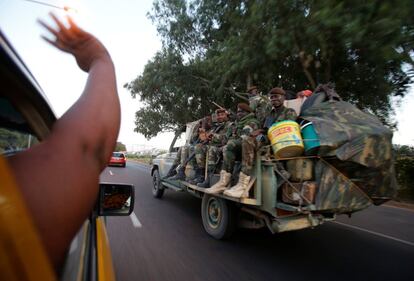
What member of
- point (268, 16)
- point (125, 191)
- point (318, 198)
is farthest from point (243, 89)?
point (125, 191)

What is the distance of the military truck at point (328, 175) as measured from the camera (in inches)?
136

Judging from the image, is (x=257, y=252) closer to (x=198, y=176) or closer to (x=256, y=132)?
(x=256, y=132)

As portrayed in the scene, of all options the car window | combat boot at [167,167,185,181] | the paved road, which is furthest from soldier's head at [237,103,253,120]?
the car window

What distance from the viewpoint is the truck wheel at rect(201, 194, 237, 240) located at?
4.57m

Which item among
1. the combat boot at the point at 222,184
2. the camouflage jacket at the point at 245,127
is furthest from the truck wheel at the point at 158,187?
the combat boot at the point at 222,184

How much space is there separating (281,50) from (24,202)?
707 centimetres

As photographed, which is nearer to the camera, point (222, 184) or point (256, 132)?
point (256, 132)

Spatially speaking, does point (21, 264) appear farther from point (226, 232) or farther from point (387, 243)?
point (387, 243)

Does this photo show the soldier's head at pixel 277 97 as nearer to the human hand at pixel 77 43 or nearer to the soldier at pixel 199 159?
the soldier at pixel 199 159

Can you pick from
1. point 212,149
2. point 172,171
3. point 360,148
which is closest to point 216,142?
point 212,149

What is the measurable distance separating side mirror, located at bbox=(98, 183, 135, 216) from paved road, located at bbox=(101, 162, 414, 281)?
4.70 ft

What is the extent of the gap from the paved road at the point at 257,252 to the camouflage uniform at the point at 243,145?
121 cm

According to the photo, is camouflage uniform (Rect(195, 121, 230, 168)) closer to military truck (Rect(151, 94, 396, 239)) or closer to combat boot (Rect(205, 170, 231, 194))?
combat boot (Rect(205, 170, 231, 194))

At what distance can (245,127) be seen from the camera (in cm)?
479
